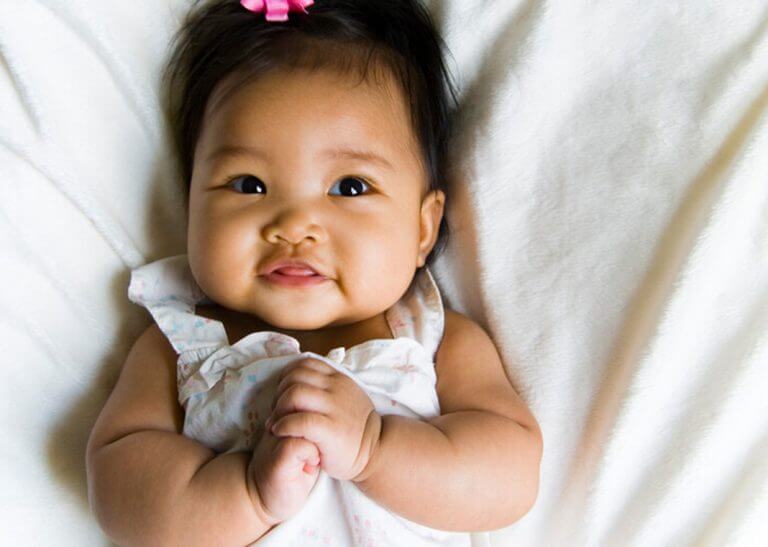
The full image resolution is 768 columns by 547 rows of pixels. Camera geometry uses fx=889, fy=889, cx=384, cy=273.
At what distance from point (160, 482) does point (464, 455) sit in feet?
1.16

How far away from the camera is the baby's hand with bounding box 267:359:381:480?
0.92 metres

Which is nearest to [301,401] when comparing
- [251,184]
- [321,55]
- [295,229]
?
[295,229]

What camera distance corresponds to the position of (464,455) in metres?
1.05

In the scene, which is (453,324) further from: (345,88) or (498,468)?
(345,88)

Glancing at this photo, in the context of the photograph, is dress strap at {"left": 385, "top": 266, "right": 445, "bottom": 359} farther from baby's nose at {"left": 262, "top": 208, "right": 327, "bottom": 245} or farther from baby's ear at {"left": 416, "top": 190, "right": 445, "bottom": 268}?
baby's nose at {"left": 262, "top": 208, "right": 327, "bottom": 245}

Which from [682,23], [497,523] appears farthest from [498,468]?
[682,23]

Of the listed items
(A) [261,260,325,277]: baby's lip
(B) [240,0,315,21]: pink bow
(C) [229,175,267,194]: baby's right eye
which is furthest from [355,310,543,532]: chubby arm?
(B) [240,0,315,21]: pink bow

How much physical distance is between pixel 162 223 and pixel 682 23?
0.77m

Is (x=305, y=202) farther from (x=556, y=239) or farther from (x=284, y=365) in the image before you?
(x=556, y=239)

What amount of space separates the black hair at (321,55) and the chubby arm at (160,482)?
379mm

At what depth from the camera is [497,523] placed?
1.09m

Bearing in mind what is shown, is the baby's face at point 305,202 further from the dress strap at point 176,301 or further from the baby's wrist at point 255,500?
the baby's wrist at point 255,500

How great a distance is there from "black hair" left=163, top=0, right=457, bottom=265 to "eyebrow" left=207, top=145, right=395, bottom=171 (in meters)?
0.09

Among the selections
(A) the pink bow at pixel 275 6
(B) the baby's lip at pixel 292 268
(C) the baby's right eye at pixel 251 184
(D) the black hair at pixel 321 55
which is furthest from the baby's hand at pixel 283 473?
(A) the pink bow at pixel 275 6
